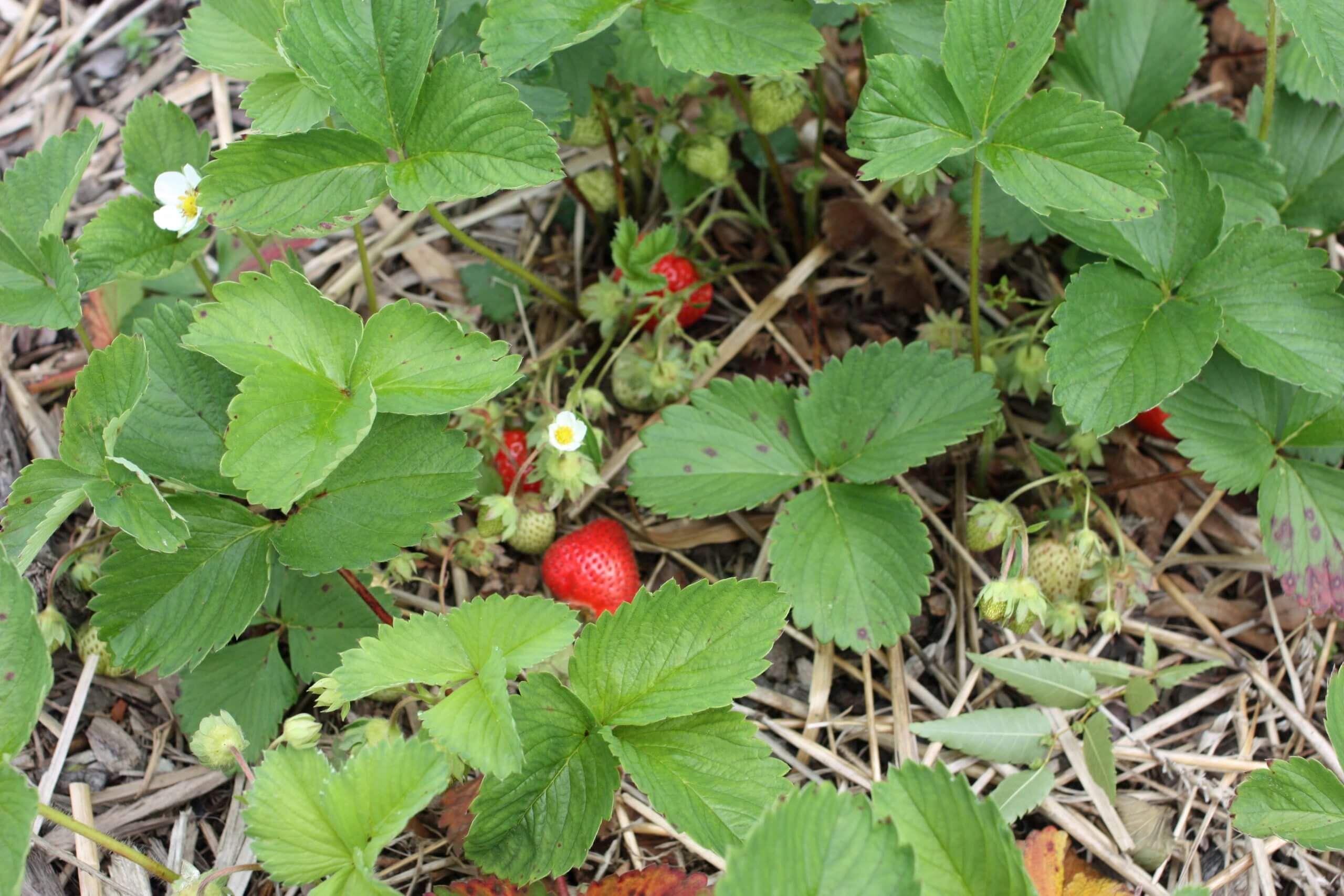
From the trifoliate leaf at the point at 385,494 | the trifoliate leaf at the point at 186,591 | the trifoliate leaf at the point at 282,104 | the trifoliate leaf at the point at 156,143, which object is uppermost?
the trifoliate leaf at the point at 282,104

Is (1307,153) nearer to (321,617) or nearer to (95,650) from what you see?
(321,617)

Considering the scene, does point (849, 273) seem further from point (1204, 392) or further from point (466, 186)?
point (466, 186)

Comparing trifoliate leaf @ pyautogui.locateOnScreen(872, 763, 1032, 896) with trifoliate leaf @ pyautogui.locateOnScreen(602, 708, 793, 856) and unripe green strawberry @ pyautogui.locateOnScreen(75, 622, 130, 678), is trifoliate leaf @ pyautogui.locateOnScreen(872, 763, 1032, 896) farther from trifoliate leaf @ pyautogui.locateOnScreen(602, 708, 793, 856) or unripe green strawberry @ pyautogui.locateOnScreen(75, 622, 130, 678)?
unripe green strawberry @ pyautogui.locateOnScreen(75, 622, 130, 678)

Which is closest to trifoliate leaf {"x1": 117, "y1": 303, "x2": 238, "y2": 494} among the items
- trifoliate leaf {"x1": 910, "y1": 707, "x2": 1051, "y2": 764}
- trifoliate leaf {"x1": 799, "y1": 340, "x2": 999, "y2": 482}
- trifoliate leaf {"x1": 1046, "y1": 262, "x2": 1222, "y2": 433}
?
trifoliate leaf {"x1": 799, "y1": 340, "x2": 999, "y2": 482}

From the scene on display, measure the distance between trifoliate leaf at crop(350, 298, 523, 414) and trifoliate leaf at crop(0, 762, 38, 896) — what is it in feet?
2.40

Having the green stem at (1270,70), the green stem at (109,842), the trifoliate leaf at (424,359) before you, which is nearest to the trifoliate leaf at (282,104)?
the trifoliate leaf at (424,359)

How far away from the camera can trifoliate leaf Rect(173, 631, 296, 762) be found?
1966 mm

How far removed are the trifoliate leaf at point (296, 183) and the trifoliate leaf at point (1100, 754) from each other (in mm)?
1652

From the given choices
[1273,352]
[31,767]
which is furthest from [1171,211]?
[31,767]

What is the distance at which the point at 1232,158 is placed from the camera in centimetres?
234

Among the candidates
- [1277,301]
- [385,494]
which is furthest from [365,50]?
[1277,301]

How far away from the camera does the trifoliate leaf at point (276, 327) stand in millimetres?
1723

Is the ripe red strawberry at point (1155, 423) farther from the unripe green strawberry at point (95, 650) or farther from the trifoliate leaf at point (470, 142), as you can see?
the unripe green strawberry at point (95, 650)

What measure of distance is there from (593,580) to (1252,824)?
124 centimetres
